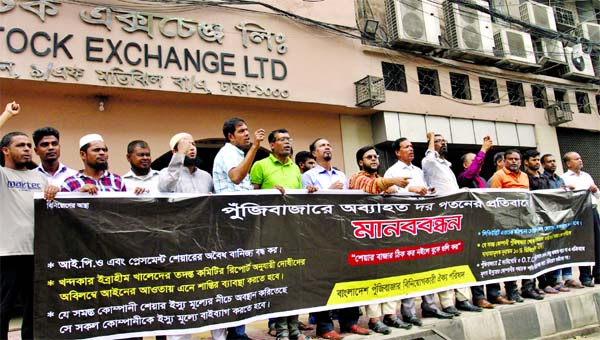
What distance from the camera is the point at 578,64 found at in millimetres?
12984

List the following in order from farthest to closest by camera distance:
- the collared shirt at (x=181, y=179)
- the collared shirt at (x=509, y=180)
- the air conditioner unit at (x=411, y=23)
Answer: the air conditioner unit at (x=411, y=23), the collared shirt at (x=509, y=180), the collared shirt at (x=181, y=179)

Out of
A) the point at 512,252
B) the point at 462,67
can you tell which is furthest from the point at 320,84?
the point at 512,252

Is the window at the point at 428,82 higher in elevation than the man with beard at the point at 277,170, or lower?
higher

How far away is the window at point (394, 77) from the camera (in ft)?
33.5

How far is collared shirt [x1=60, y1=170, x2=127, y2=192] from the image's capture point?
3.18 meters

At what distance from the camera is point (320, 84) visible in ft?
29.8

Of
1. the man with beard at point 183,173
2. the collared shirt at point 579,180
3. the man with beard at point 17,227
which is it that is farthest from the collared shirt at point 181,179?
the collared shirt at point 579,180

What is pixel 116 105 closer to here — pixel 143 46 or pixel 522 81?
pixel 143 46

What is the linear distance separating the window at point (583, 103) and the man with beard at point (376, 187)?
12088 millimetres

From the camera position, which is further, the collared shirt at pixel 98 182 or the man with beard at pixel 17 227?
the collared shirt at pixel 98 182

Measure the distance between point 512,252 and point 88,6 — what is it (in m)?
7.26

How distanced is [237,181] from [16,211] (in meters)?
1.56

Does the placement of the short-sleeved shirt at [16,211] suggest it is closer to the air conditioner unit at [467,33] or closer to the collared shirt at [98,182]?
the collared shirt at [98,182]

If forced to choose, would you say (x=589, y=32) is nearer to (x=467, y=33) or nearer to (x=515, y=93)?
(x=515, y=93)
